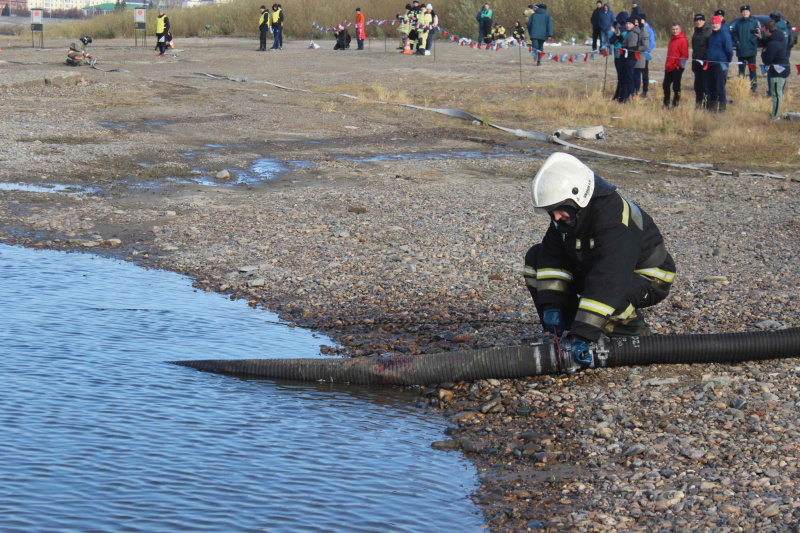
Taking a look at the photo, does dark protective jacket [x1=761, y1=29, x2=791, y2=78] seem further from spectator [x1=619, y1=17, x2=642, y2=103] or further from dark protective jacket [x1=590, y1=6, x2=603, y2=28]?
dark protective jacket [x1=590, y1=6, x2=603, y2=28]

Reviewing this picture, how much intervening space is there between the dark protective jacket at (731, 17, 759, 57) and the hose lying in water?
16.3 m

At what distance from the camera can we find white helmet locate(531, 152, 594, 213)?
5047 millimetres

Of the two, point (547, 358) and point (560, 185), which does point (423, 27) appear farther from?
point (560, 185)

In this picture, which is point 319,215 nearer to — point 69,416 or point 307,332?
point 307,332

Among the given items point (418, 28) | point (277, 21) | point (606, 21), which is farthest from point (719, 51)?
point (277, 21)

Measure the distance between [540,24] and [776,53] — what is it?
10962 mm

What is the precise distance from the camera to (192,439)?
15.9ft

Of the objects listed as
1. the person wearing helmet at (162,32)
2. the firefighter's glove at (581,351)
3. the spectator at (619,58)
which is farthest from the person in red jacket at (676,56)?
the person wearing helmet at (162,32)

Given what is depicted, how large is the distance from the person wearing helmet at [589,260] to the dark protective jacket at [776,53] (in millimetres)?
13177

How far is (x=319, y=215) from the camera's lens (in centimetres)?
1046

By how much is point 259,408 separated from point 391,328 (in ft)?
5.58

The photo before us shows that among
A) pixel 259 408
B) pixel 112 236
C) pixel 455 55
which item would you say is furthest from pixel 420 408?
pixel 455 55

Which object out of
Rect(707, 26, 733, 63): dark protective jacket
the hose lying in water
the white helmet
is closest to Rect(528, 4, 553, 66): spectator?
Rect(707, 26, 733, 63): dark protective jacket

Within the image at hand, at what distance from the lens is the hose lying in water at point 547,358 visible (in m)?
5.60
